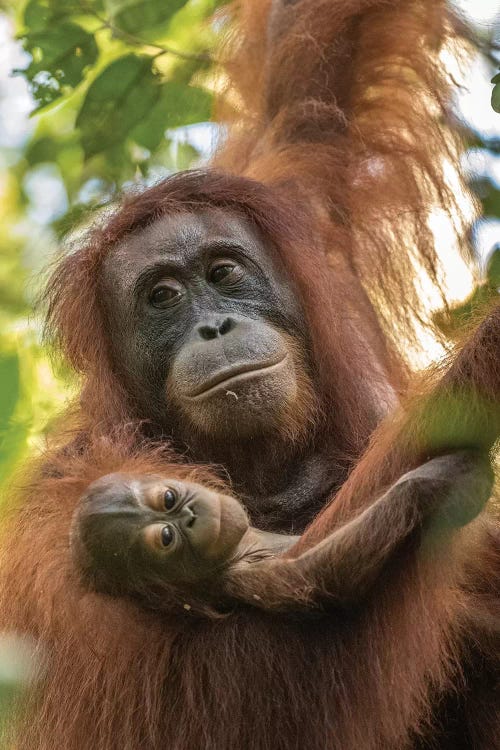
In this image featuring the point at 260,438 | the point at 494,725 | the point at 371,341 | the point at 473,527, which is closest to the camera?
the point at 473,527

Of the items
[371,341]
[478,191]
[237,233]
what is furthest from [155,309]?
[478,191]

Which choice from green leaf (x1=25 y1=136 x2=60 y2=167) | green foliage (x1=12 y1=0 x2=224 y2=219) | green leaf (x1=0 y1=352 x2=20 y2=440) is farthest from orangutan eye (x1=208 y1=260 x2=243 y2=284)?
green leaf (x1=0 y1=352 x2=20 y2=440)

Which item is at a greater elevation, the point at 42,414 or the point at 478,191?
the point at 478,191

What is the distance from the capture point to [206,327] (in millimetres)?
3801

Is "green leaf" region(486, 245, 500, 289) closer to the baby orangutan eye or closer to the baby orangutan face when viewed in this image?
the baby orangutan face

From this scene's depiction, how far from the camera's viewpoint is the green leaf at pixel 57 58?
189 inches

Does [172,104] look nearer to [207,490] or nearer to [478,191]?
[478,191]

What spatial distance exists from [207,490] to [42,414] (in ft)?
6.05

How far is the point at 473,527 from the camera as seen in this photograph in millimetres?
3051

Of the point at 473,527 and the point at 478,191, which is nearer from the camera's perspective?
the point at 473,527

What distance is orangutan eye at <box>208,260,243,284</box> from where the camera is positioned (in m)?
4.07

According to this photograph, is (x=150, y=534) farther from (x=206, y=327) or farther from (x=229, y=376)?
(x=206, y=327)

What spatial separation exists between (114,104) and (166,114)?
0.27m

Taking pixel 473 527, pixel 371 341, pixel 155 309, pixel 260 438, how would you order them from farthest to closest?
pixel 371 341, pixel 155 309, pixel 260 438, pixel 473 527
